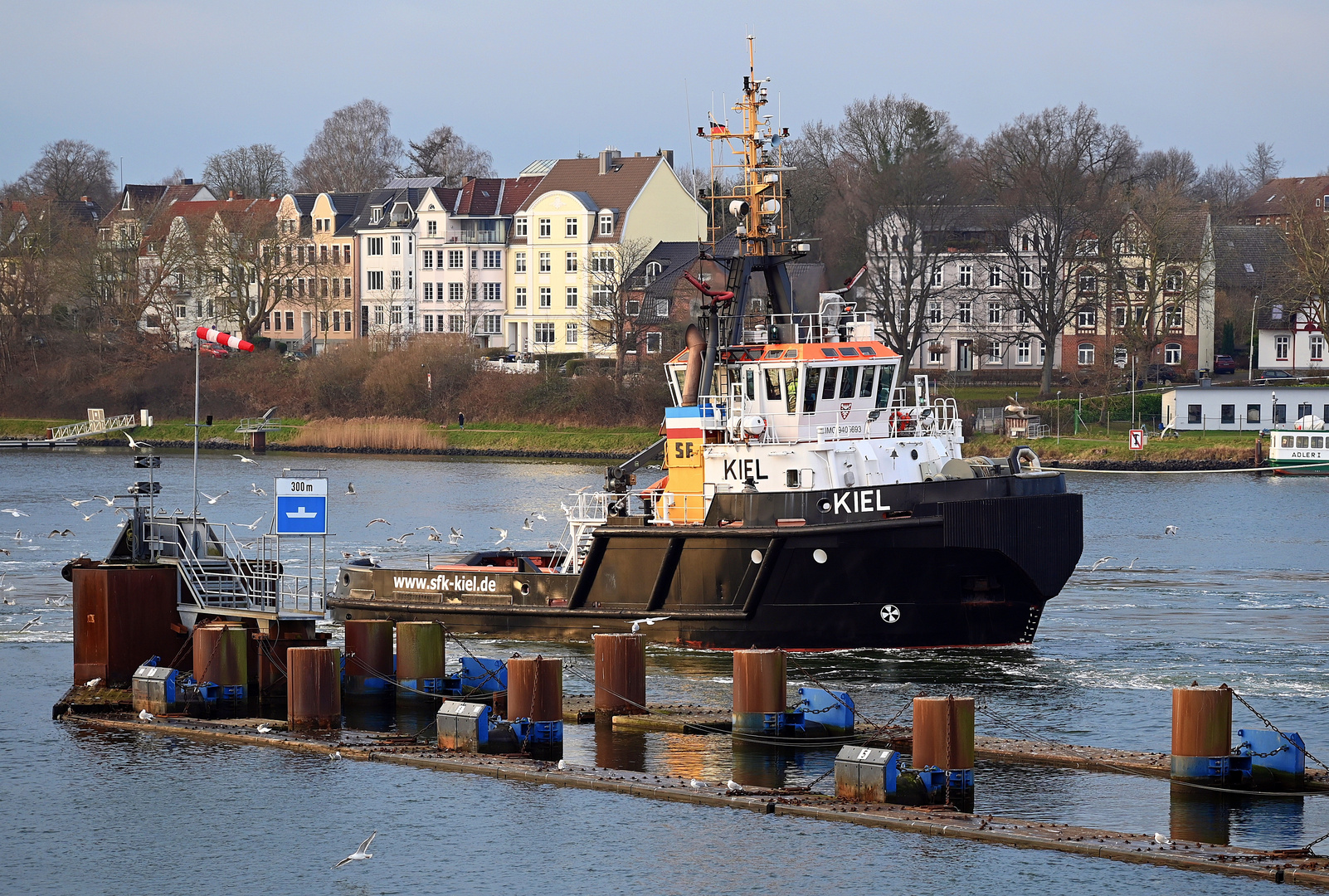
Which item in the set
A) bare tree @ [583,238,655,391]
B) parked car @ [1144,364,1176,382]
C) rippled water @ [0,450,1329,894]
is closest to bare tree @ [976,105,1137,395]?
parked car @ [1144,364,1176,382]

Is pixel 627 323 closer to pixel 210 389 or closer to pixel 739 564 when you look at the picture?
pixel 210 389

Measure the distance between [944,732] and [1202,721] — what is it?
289 cm

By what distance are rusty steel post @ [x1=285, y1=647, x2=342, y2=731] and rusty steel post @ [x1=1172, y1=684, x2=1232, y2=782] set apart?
35.5ft

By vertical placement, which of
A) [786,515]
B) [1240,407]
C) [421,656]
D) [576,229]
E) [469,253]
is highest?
[576,229]

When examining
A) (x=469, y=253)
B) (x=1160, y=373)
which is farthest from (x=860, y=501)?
(x=469, y=253)

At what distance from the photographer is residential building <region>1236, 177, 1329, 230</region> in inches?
4407

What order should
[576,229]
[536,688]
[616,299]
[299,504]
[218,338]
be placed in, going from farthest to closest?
[576,229] < [616,299] < [299,504] < [218,338] < [536,688]

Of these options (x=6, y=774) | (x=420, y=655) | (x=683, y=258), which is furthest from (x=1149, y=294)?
(x=6, y=774)

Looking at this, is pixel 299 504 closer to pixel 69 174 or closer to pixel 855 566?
pixel 855 566

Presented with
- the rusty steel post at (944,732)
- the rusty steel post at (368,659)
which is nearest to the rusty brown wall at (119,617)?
the rusty steel post at (368,659)

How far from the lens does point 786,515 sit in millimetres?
27906

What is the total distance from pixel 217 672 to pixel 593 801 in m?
6.87

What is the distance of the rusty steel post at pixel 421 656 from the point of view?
25781mm

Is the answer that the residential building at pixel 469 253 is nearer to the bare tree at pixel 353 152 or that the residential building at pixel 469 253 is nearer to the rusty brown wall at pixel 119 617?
the bare tree at pixel 353 152
